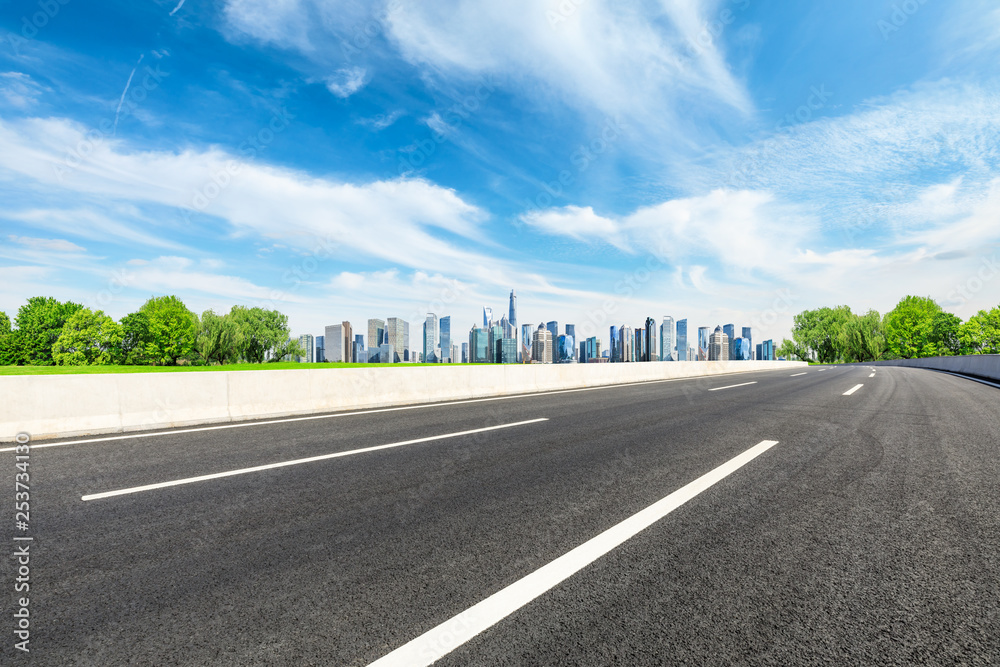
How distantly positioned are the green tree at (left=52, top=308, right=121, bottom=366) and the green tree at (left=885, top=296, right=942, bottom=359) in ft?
469

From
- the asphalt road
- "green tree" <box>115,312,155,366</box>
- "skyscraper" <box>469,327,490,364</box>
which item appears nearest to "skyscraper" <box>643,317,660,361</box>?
"skyscraper" <box>469,327,490,364</box>

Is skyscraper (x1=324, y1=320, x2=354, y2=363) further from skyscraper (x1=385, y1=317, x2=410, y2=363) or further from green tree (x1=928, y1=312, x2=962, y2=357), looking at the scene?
green tree (x1=928, y1=312, x2=962, y2=357)

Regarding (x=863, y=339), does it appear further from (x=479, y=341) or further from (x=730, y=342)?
(x=479, y=341)

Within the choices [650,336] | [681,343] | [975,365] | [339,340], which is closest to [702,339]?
[681,343]

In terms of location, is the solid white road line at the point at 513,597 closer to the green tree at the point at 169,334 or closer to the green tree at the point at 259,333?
the green tree at the point at 259,333

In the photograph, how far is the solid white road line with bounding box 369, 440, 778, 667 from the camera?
189cm

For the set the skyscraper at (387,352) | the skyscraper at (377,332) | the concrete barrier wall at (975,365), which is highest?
the skyscraper at (377,332)

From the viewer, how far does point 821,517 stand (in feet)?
11.0

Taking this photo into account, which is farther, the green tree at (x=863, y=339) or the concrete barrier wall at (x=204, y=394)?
the green tree at (x=863, y=339)

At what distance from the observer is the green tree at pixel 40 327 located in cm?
7019

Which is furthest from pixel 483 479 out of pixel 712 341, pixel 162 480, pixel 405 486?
pixel 712 341

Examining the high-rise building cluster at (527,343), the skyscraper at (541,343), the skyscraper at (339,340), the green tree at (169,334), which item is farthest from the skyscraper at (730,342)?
the green tree at (169,334)

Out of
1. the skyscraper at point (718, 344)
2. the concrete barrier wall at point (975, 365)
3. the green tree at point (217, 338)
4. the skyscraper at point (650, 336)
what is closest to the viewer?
the concrete barrier wall at point (975, 365)

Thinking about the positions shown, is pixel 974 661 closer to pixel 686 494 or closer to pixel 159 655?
pixel 686 494
